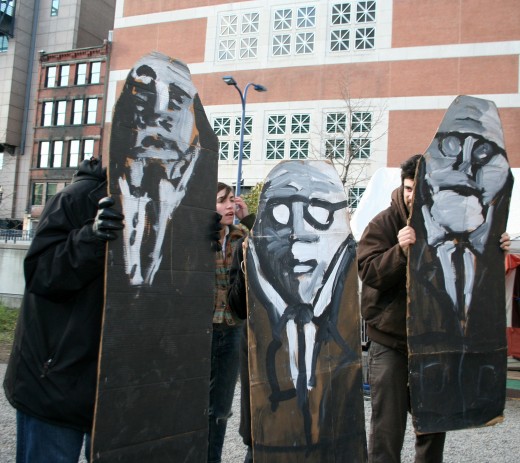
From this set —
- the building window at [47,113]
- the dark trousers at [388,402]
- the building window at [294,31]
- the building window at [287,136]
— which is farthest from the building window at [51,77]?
the dark trousers at [388,402]

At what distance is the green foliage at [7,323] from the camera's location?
10.7 meters

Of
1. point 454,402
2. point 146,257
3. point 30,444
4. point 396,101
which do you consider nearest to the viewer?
point 30,444

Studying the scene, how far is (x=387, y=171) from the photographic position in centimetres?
878

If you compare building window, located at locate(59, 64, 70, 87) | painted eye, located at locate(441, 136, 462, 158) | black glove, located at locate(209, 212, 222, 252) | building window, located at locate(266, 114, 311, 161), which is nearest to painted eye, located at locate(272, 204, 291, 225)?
black glove, located at locate(209, 212, 222, 252)

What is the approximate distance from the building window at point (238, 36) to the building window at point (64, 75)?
1498 centimetres

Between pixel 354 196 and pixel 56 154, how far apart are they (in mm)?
23371

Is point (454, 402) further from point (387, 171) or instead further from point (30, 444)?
point (387, 171)

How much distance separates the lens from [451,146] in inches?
122

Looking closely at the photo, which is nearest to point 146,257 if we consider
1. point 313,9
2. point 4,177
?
point 313,9

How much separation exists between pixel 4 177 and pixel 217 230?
43.1 meters

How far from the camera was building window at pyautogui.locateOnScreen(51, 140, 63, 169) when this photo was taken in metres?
38.2

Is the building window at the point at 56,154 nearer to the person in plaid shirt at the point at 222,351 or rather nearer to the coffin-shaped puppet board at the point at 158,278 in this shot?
the person in plaid shirt at the point at 222,351

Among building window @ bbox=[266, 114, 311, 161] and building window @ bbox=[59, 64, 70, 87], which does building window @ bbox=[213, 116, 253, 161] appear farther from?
building window @ bbox=[59, 64, 70, 87]

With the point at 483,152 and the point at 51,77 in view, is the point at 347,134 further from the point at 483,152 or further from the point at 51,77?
the point at 51,77
